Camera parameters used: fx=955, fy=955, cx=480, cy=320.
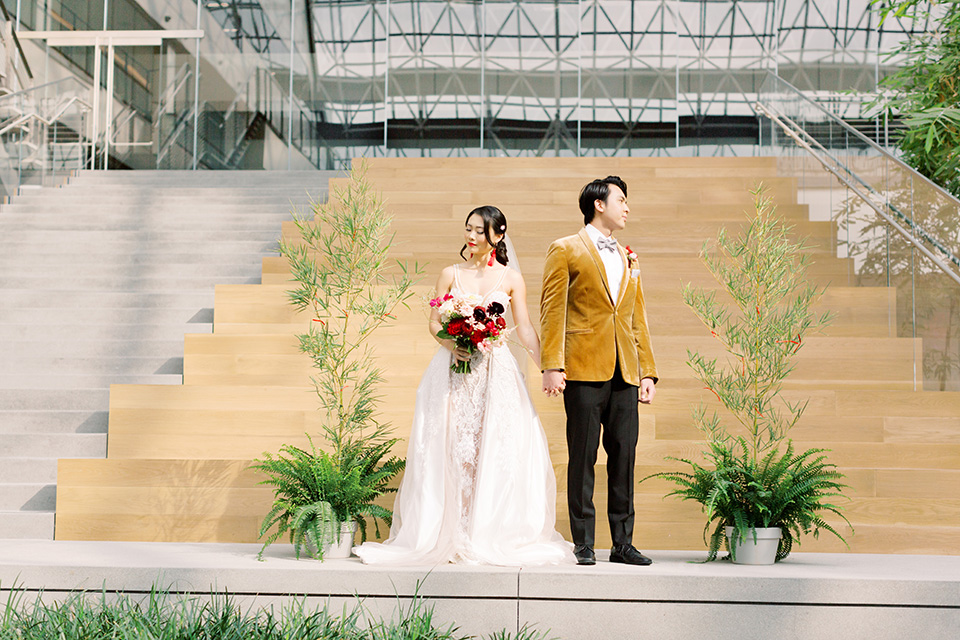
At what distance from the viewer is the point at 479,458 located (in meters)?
4.42

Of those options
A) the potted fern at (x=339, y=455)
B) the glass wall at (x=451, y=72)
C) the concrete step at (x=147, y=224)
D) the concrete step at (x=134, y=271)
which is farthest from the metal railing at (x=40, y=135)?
the potted fern at (x=339, y=455)

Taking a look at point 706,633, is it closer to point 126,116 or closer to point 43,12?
point 126,116

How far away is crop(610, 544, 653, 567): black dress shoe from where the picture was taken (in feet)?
13.5

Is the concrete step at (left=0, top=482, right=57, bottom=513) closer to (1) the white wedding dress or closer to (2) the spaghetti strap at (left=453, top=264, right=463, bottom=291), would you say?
(1) the white wedding dress

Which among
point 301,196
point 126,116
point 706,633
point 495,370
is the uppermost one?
point 126,116

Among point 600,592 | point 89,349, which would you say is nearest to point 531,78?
point 89,349

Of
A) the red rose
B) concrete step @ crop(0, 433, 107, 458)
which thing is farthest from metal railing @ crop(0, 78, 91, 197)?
the red rose

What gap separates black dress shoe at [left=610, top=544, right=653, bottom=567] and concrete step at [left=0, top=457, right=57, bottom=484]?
338cm

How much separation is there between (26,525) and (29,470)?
555 millimetres

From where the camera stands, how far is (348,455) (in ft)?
15.5

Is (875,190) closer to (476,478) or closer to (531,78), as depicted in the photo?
(476,478)

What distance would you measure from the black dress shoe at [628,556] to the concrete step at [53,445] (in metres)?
3.33

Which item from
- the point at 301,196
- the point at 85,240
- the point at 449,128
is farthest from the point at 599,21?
the point at 85,240

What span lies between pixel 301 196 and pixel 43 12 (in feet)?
24.5
